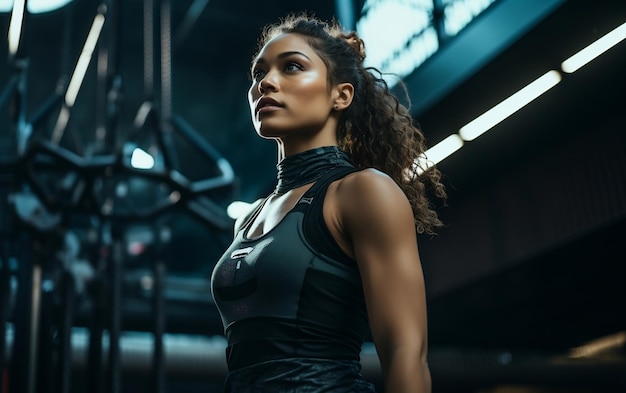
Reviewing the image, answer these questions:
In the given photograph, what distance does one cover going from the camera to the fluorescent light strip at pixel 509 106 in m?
3.91

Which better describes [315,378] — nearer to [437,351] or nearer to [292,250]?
[292,250]

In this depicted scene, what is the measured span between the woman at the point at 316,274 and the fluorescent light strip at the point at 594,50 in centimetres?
262

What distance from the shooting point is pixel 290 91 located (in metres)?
1.20

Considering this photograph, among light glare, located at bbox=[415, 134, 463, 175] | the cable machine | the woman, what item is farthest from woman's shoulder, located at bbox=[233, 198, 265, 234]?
light glare, located at bbox=[415, 134, 463, 175]

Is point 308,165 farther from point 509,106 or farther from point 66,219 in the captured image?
point 509,106

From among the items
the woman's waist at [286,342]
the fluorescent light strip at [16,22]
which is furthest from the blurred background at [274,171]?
the woman's waist at [286,342]

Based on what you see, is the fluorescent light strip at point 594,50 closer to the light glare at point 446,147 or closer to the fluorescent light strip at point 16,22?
the light glare at point 446,147

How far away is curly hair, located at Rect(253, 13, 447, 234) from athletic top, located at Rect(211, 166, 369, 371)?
23 centimetres

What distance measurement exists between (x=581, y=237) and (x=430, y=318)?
2.88 meters

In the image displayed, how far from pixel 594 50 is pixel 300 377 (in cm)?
306

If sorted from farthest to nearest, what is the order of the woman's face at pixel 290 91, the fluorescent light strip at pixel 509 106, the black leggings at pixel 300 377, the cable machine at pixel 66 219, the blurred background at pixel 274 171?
the fluorescent light strip at pixel 509 106, the blurred background at pixel 274 171, the cable machine at pixel 66 219, the woman's face at pixel 290 91, the black leggings at pixel 300 377

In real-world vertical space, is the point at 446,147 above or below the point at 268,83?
above

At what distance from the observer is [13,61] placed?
321 centimetres

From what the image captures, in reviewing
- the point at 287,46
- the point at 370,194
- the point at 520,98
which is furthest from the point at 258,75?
the point at 520,98
